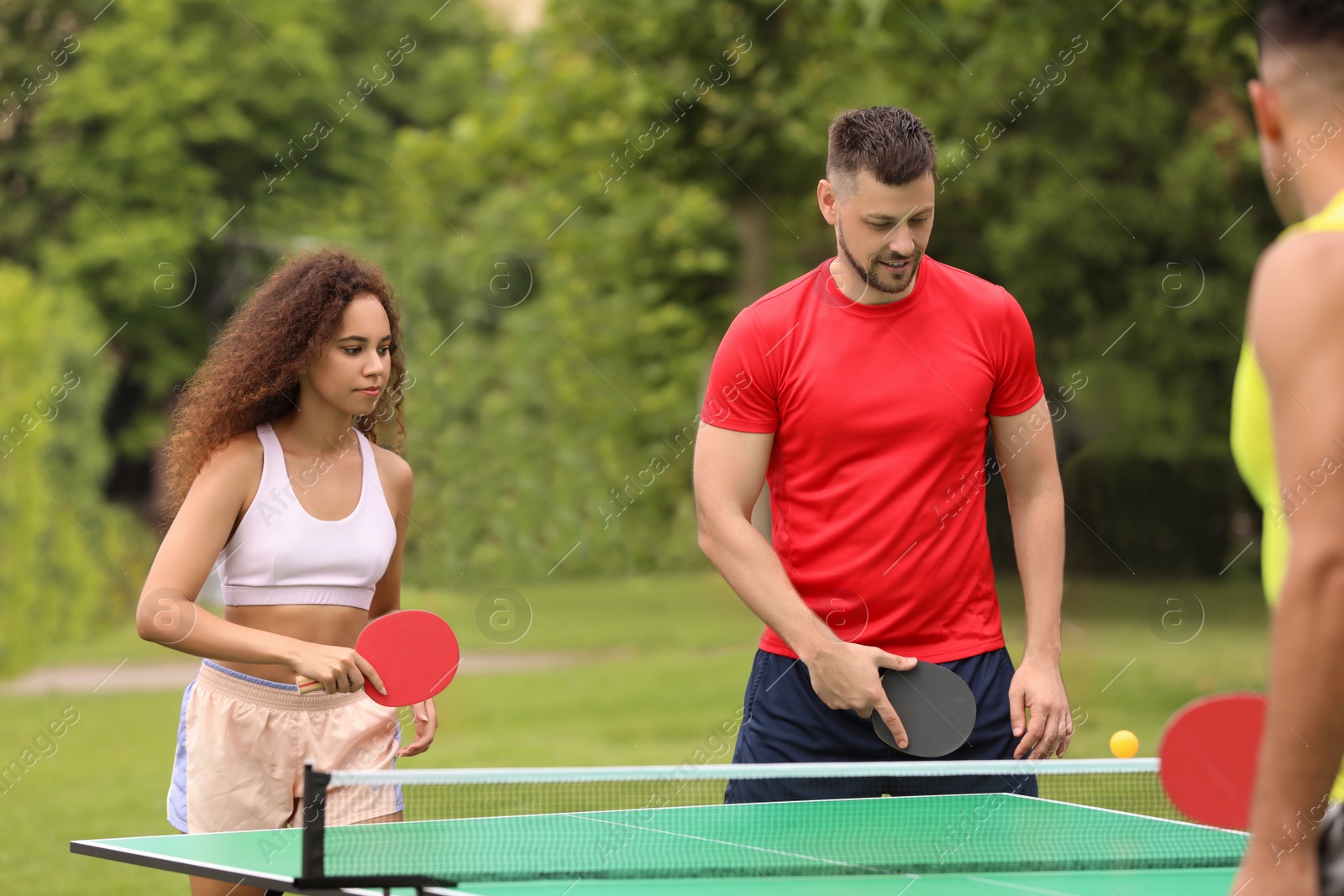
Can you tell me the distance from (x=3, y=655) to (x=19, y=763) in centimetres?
401

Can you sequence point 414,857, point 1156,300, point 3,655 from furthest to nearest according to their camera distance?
point 1156,300, point 3,655, point 414,857

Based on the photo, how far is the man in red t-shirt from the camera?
11.9 ft

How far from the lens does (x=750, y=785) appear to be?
3738 millimetres

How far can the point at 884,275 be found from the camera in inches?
143

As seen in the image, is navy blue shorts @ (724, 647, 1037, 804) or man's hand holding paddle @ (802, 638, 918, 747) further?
navy blue shorts @ (724, 647, 1037, 804)

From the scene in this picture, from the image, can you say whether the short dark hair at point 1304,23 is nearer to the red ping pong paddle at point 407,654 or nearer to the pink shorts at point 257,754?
the red ping pong paddle at point 407,654

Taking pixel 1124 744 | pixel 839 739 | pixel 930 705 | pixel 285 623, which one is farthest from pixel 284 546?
pixel 1124 744

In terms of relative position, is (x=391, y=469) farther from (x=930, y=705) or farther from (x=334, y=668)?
(x=930, y=705)

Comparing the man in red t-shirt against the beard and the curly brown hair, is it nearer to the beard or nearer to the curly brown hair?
the beard

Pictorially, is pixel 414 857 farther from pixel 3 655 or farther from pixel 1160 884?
pixel 3 655

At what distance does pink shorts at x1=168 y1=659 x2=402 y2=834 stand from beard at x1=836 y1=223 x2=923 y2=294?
1.75m

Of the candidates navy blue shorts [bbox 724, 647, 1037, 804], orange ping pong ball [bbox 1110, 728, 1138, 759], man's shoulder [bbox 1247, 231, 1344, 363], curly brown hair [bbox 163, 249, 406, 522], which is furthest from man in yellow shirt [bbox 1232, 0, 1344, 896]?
curly brown hair [bbox 163, 249, 406, 522]

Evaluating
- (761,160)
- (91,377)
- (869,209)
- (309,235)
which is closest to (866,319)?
(869,209)

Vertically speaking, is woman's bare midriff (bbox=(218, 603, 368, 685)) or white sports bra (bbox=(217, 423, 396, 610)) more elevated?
white sports bra (bbox=(217, 423, 396, 610))
